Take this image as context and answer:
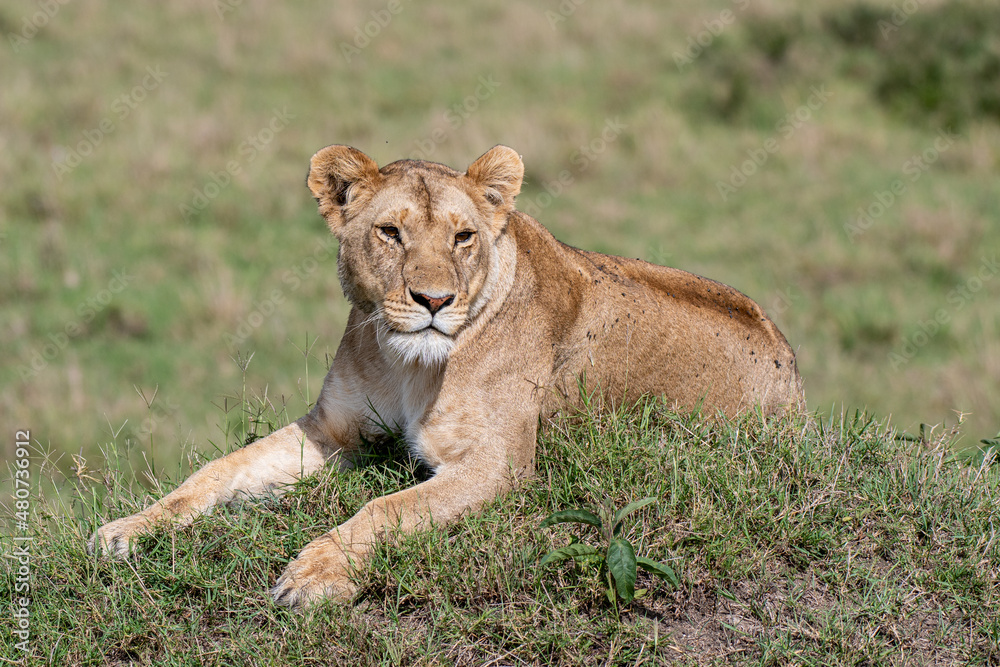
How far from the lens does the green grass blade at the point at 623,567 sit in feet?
12.9

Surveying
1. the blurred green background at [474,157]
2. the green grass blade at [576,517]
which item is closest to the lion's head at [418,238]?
the green grass blade at [576,517]

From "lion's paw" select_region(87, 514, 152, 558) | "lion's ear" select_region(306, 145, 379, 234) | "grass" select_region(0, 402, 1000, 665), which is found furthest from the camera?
"lion's ear" select_region(306, 145, 379, 234)

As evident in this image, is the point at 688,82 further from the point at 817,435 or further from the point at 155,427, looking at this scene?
the point at 817,435

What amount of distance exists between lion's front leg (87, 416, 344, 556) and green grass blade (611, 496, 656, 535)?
1378 mm

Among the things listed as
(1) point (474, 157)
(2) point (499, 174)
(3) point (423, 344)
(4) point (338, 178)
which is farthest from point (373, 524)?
(1) point (474, 157)

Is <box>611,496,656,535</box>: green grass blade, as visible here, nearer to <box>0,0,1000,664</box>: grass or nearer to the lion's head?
<box>0,0,1000,664</box>: grass

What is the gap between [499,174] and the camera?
476 cm

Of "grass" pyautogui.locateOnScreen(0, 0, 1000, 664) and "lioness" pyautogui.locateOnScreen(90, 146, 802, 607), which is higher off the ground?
"lioness" pyautogui.locateOnScreen(90, 146, 802, 607)

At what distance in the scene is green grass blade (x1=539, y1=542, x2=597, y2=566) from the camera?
396cm

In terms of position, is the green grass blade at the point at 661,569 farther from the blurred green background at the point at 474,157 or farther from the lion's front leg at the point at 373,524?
the blurred green background at the point at 474,157

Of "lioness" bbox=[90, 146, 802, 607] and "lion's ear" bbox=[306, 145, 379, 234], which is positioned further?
"lion's ear" bbox=[306, 145, 379, 234]

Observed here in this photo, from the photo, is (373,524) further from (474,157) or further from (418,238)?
(474,157)

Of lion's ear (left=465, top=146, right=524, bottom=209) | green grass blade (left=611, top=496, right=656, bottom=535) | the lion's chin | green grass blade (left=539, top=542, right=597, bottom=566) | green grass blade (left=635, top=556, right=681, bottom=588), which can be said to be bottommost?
green grass blade (left=635, top=556, right=681, bottom=588)

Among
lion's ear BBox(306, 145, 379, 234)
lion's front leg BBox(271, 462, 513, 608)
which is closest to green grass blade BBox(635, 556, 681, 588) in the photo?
lion's front leg BBox(271, 462, 513, 608)
